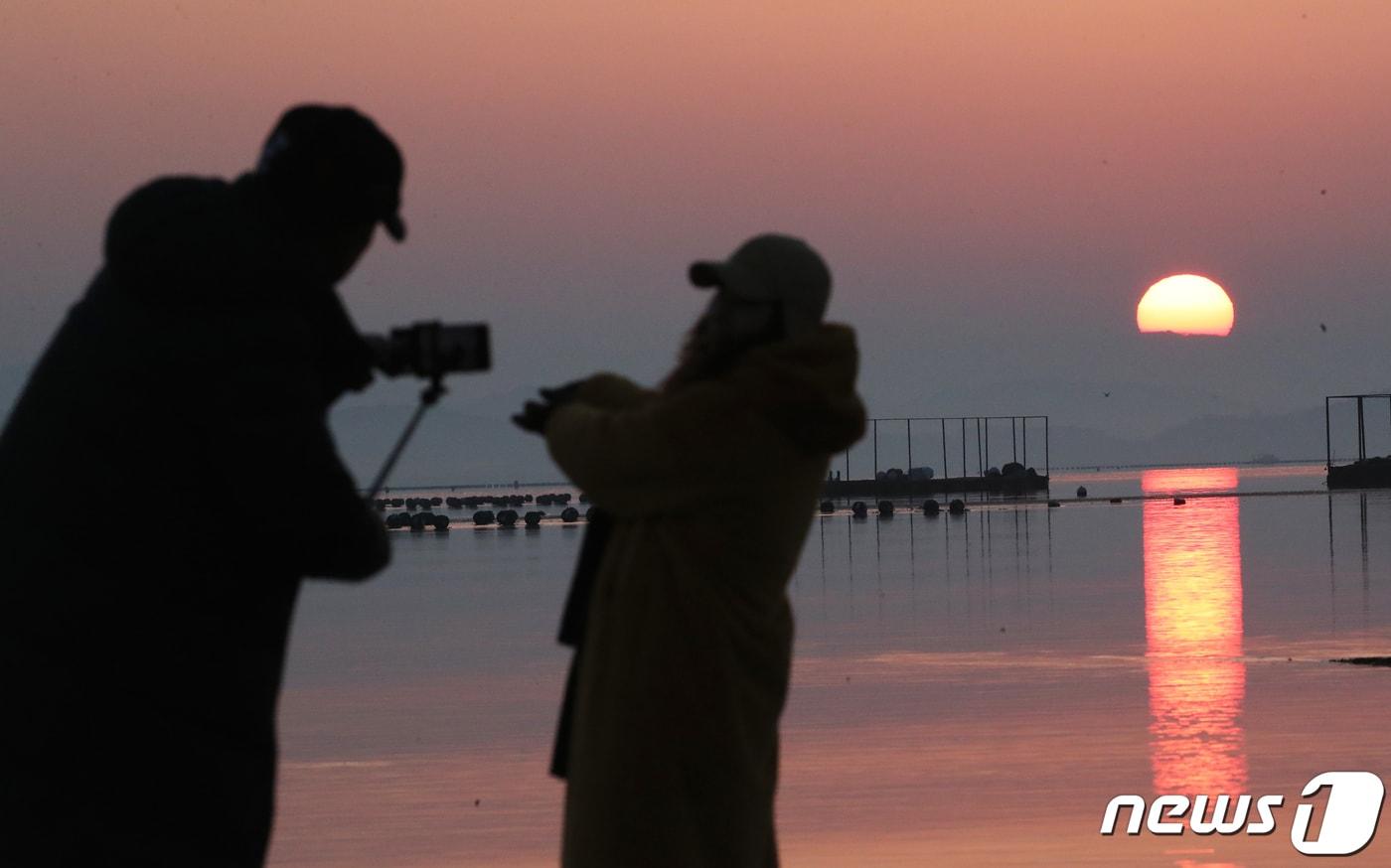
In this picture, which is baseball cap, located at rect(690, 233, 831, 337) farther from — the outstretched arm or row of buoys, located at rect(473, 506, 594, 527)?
row of buoys, located at rect(473, 506, 594, 527)

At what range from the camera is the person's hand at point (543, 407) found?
11.1ft

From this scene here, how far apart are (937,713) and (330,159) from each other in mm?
8922

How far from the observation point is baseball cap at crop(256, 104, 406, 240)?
7.72ft

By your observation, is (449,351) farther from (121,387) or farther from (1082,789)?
(1082,789)

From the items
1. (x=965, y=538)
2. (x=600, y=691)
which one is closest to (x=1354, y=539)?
(x=965, y=538)

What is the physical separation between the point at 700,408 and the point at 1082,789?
4.81 m

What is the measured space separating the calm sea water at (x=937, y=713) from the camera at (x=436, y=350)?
155 inches

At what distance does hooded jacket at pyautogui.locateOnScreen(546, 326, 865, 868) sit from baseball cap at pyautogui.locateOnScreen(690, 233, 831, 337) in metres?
0.05

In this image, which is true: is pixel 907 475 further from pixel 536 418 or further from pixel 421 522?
pixel 536 418

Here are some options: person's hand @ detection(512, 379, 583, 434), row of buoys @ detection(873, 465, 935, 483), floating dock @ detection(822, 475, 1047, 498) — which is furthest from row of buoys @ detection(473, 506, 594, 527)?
person's hand @ detection(512, 379, 583, 434)

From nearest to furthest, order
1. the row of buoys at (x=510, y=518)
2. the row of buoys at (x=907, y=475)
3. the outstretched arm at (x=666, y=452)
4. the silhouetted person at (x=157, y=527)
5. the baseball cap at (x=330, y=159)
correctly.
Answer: the silhouetted person at (x=157, y=527)
the baseball cap at (x=330, y=159)
the outstretched arm at (x=666, y=452)
the row of buoys at (x=510, y=518)
the row of buoys at (x=907, y=475)

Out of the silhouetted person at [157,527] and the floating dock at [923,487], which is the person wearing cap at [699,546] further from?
the floating dock at [923,487]

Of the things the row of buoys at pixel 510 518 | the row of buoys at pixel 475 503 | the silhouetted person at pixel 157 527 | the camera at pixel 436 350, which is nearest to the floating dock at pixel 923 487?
the row of buoys at pixel 475 503

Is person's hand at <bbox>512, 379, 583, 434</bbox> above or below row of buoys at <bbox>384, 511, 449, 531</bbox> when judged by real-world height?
above
